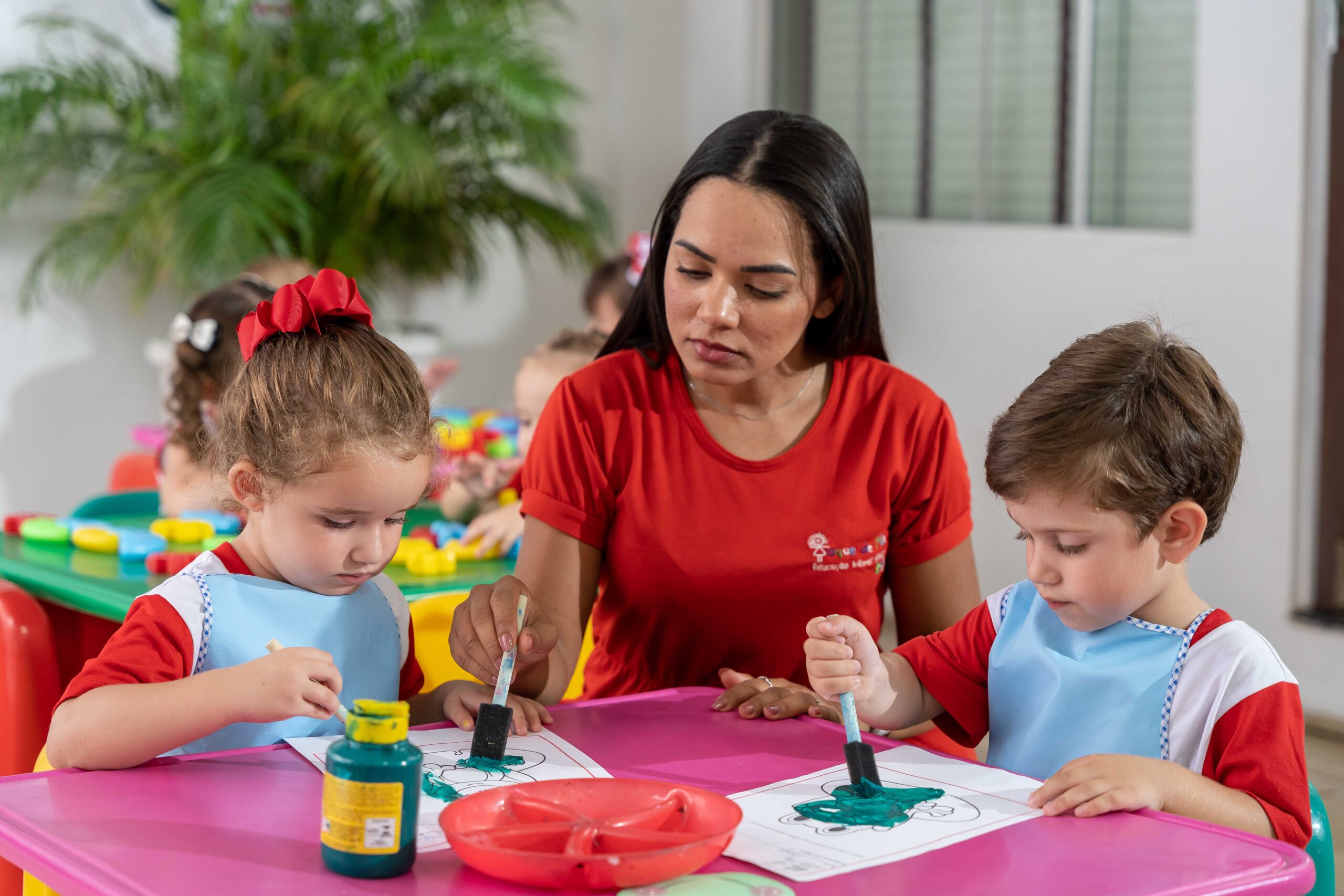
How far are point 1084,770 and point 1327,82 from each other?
2.77 meters

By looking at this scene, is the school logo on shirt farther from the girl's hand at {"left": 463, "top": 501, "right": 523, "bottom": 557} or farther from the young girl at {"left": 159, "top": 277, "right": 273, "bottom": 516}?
the young girl at {"left": 159, "top": 277, "right": 273, "bottom": 516}

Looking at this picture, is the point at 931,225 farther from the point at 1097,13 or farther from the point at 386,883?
the point at 386,883

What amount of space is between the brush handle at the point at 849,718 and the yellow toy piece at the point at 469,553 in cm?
121

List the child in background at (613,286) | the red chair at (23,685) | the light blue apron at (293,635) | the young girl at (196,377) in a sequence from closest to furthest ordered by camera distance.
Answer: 1. the light blue apron at (293,635)
2. the red chair at (23,685)
3. the young girl at (196,377)
4. the child in background at (613,286)

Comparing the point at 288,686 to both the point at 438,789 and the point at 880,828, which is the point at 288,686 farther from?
the point at 880,828

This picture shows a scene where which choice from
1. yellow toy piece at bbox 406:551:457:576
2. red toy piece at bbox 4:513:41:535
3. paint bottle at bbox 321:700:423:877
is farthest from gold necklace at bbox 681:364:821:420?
red toy piece at bbox 4:513:41:535

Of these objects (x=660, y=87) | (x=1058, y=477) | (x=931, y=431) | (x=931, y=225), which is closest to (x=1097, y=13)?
(x=931, y=225)

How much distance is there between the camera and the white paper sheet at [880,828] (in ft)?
3.18

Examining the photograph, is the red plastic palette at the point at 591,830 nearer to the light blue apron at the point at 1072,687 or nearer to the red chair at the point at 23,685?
the light blue apron at the point at 1072,687

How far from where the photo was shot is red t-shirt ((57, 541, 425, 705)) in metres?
1.16

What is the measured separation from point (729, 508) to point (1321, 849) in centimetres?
69

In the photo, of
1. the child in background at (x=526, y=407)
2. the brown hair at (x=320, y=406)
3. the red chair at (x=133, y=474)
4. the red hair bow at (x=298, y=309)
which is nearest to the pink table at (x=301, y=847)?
the brown hair at (x=320, y=406)

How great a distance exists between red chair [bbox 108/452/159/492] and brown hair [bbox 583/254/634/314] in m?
1.25

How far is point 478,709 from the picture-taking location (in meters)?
1.29
